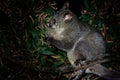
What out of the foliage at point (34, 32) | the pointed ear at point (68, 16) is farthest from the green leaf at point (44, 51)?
the pointed ear at point (68, 16)

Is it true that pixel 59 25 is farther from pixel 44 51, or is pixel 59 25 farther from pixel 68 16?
pixel 44 51

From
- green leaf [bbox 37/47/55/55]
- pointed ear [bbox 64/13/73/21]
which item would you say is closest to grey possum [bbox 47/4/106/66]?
pointed ear [bbox 64/13/73/21]

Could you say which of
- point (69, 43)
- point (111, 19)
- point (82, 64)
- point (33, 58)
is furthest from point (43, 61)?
point (111, 19)

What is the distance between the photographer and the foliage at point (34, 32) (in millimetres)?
5238

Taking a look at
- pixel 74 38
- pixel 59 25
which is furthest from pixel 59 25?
pixel 74 38

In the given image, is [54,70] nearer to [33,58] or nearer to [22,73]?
[22,73]

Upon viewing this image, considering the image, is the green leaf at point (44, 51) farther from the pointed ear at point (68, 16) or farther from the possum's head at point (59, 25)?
the pointed ear at point (68, 16)

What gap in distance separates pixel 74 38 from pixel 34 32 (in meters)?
0.83

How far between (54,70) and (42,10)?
197cm

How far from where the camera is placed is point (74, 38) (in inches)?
208

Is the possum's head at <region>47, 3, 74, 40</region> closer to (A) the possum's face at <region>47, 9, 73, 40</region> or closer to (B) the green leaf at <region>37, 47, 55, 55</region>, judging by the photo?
(A) the possum's face at <region>47, 9, 73, 40</region>

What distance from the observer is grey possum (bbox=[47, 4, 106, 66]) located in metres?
5.08

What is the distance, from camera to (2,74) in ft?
16.8

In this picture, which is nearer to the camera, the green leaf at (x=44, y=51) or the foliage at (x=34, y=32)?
the foliage at (x=34, y=32)
